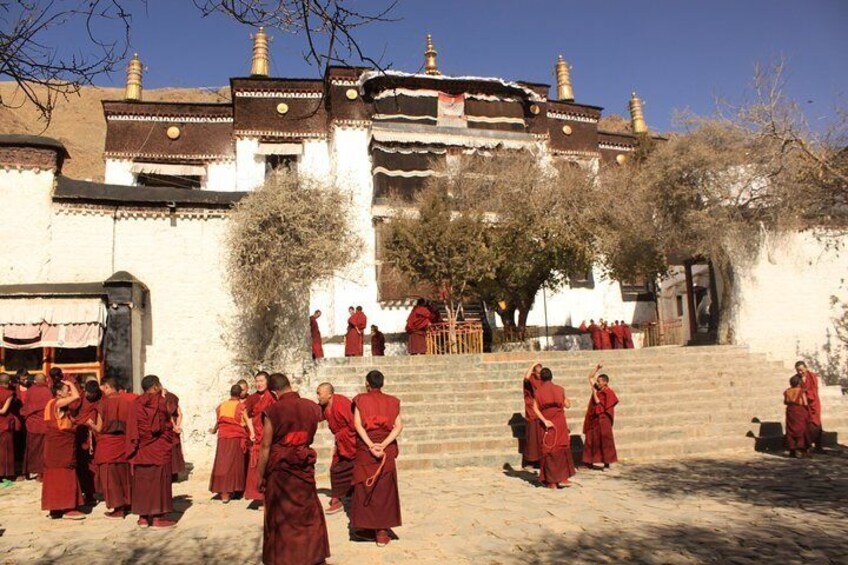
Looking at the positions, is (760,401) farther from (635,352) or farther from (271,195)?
(271,195)

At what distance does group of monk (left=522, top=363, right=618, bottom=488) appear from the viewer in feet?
25.4

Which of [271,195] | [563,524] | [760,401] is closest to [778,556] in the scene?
[563,524]

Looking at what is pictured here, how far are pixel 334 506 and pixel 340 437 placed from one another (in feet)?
2.79

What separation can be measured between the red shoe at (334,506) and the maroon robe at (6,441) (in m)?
5.82

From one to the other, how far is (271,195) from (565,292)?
14.5 m

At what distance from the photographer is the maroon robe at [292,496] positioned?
15.1ft

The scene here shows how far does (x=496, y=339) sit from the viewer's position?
19.7 m

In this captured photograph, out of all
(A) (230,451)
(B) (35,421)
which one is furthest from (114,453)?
(B) (35,421)

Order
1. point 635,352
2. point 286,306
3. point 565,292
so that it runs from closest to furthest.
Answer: point 286,306 < point 635,352 < point 565,292

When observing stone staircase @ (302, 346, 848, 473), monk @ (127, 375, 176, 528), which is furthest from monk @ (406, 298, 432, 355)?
monk @ (127, 375, 176, 528)

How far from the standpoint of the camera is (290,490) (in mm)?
4727

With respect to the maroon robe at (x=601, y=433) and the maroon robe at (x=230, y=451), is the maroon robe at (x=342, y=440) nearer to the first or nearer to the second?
the maroon robe at (x=230, y=451)

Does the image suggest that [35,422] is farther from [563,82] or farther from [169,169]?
[563,82]

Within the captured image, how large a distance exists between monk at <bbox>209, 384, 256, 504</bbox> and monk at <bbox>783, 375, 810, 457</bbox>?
327 inches
